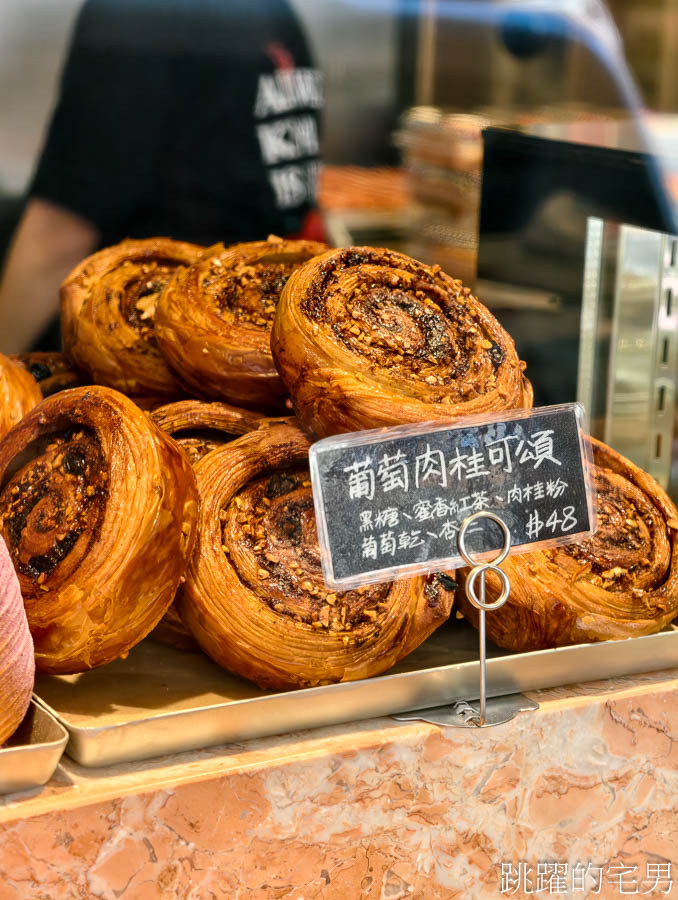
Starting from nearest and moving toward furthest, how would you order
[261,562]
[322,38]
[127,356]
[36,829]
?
[36,829]
[261,562]
[127,356]
[322,38]

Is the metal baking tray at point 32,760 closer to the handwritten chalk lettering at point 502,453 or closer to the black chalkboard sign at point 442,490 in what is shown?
the black chalkboard sign at point 442,490

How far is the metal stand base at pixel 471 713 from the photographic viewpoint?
1211 millimetres

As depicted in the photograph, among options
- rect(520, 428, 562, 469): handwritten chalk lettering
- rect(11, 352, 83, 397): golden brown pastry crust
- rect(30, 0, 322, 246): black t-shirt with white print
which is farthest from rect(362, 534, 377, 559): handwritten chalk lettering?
rect(30, 0, 322, 246): black t-shirt with white print

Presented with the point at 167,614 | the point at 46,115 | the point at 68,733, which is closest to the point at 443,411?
the point at 167,614

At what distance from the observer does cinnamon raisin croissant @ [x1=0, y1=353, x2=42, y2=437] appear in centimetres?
145

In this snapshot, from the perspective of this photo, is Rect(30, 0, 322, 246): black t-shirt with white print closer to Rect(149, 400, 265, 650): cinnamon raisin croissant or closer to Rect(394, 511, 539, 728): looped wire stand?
Rect(149, 400, 265, 650): cinnamon raisin croissant

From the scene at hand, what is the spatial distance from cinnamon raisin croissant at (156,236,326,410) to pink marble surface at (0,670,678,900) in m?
0.53

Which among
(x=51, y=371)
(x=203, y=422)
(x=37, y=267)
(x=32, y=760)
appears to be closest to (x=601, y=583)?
(x=203, y=422)

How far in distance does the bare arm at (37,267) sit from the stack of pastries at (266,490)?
1.34m

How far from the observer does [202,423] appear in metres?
1.48

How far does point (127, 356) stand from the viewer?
1625 millimetres

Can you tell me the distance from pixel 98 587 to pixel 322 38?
104 inches

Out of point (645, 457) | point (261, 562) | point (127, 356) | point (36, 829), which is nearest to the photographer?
point (36, 829)

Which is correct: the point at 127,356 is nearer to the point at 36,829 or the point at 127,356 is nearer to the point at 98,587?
the point at 98,587
